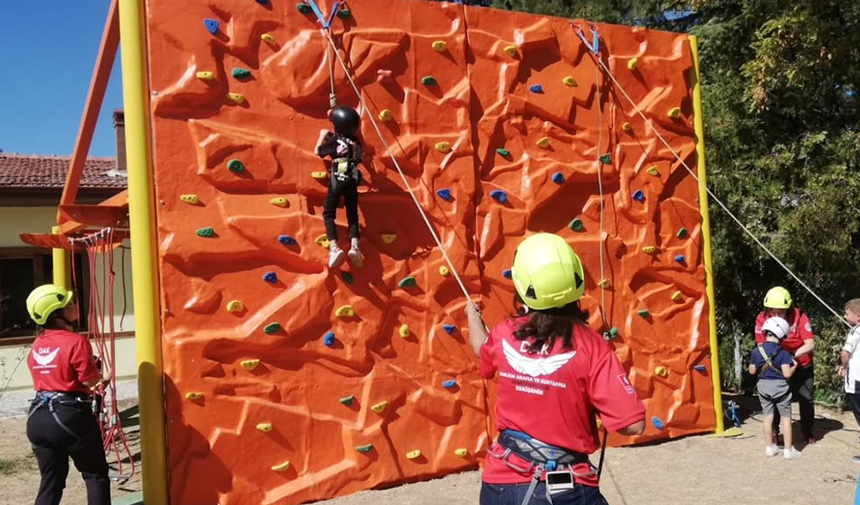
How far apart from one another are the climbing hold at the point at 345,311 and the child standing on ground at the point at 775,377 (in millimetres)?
3846

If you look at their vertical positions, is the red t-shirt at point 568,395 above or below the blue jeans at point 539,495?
above

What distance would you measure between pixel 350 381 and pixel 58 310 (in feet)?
6.94

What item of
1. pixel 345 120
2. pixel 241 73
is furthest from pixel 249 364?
pixel 241 73

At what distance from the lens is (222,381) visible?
16.5ft

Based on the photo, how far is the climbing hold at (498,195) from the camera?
6.05 metres

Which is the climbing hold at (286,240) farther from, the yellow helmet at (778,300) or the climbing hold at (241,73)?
the yellow helmet at (778,300)

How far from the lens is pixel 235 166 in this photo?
16.8ft

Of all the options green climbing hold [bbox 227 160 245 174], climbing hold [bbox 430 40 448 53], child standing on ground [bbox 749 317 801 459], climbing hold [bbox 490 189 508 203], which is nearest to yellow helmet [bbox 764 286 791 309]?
child standing on ground [bbox 749 317 801 459]

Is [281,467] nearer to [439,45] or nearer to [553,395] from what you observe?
[553,395]

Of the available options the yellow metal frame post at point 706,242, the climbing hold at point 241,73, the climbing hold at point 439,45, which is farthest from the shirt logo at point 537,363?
the yellow metal frame post at point 706,242

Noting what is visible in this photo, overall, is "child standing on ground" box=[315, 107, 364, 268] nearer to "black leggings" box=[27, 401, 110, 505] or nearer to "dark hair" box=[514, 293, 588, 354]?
"black leggings" box=[27, 401, 110, 505]

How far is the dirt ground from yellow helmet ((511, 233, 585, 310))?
125 inches

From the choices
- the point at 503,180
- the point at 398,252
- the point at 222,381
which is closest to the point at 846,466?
the point at 503,180

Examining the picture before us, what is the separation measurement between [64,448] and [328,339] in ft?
6.20
